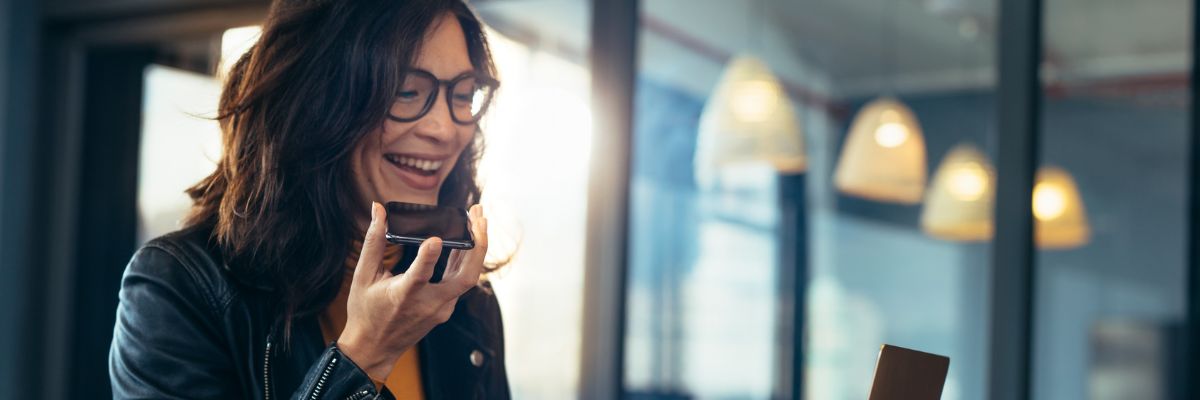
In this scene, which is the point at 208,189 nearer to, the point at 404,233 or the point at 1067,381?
the point at 404,233

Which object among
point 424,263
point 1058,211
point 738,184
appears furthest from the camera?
point 738,184

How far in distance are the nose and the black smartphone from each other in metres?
0.06

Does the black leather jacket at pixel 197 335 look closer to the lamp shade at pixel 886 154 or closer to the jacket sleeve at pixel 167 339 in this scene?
the jacket sleeve at pixel 167 339

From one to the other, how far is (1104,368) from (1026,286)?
4280 mm

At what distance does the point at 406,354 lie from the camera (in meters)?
0.85

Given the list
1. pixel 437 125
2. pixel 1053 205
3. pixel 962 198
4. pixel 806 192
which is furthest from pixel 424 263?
pixel 806 192

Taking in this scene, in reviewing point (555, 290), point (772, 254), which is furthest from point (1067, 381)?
point (555, 290)

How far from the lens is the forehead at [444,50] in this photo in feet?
2.50

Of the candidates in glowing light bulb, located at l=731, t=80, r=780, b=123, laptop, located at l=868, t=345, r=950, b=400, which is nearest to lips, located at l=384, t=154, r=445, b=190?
laptop, located at l=868, t=345, r=950, b=400

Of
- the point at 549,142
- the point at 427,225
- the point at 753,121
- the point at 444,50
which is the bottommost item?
the point at 427,225

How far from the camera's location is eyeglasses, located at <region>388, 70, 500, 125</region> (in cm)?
75

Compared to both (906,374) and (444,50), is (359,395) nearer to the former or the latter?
(444,50)

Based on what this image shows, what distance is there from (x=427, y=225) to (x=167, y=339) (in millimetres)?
225

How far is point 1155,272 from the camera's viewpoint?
248 inches
